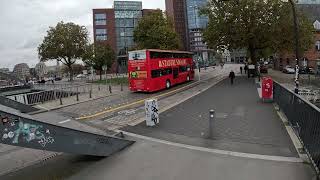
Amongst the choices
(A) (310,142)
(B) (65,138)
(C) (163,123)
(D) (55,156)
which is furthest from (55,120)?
(A) (310,142)

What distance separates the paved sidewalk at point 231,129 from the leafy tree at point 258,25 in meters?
22.9

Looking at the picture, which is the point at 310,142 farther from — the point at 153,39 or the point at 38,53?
the point at 38,53

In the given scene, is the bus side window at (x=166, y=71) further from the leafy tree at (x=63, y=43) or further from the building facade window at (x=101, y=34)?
the building facade window at (x=101, y=34)

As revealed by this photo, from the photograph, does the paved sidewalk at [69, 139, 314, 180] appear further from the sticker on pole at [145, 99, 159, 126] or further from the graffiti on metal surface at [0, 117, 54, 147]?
the sticker on pole at [145, 99, 159, 126]

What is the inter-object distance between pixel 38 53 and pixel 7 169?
55.5 metres

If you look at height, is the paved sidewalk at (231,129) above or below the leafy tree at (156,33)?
below

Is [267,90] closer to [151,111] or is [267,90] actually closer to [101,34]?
[151,111]

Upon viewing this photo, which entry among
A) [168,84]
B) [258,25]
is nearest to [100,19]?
[258,25]

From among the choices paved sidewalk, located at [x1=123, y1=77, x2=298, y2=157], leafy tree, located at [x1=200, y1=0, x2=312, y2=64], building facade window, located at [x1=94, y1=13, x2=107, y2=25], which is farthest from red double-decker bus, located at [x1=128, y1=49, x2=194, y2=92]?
building facade window, located at [x1=94, y1=13, x2=107, y2=25]

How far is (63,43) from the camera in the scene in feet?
192

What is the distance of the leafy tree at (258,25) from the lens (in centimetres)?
3997

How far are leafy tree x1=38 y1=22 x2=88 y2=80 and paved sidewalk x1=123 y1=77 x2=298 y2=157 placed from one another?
144 feet

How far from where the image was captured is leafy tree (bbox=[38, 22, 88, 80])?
192ft

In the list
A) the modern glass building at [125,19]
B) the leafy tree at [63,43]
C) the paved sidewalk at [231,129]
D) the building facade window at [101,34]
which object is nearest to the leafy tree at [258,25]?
the paved sidewalk at [231,129]
